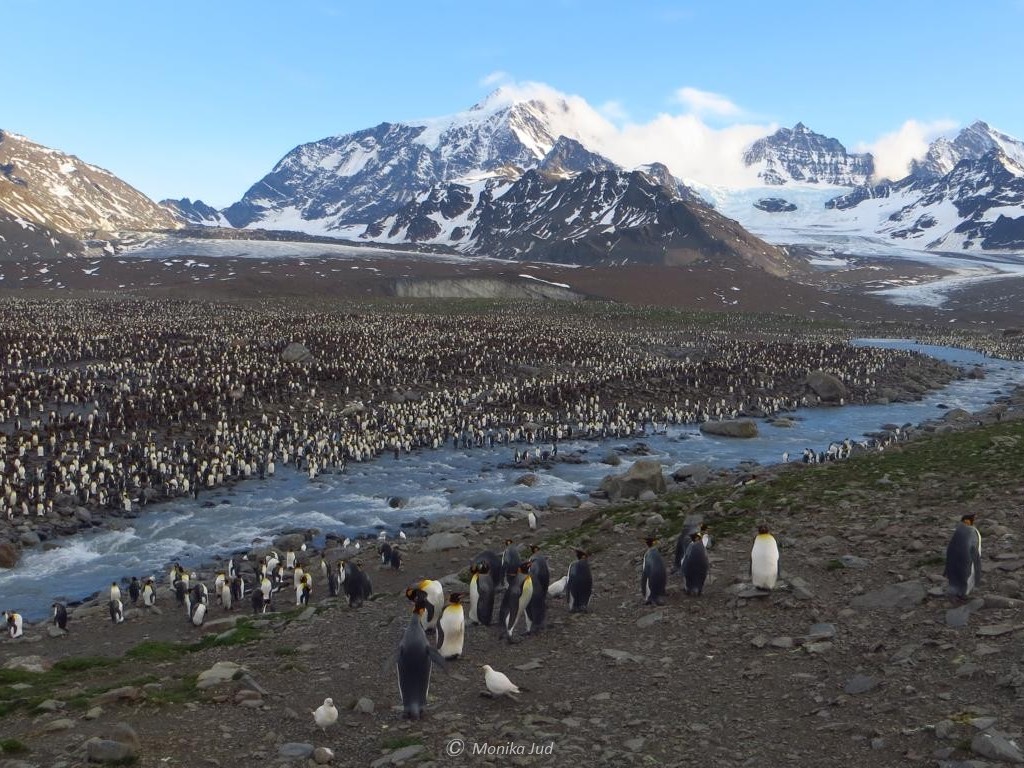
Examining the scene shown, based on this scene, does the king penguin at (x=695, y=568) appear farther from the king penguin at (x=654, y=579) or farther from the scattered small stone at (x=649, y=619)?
the scattered small stone at (x=649, y=619)

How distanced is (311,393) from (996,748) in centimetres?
3459

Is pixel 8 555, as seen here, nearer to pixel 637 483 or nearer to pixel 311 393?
pixel 637 483

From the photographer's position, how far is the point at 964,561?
915cm

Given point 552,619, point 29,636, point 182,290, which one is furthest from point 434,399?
point 182,290

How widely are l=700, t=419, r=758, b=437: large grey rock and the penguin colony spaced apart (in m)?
2.25

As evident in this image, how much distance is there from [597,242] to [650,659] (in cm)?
17340

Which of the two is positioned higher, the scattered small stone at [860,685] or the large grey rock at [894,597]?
the large grey rock at [894,597]

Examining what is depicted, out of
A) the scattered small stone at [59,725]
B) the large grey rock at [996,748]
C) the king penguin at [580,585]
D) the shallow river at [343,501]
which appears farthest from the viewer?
the shallow river at [343,501]

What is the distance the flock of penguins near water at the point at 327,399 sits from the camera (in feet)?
67.6

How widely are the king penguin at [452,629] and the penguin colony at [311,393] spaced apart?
14.8 metres

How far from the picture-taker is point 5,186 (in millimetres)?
195250

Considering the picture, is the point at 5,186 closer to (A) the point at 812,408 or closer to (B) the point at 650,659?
(A) the point at 812,408

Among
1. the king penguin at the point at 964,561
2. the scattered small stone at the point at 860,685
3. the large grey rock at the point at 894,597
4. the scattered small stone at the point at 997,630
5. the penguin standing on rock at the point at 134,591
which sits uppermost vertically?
the king penguin at the point at 964,561

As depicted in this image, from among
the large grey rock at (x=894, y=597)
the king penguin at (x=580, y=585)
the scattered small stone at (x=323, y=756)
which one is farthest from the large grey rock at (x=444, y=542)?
the scattered small stone at (x=323, y=756)
